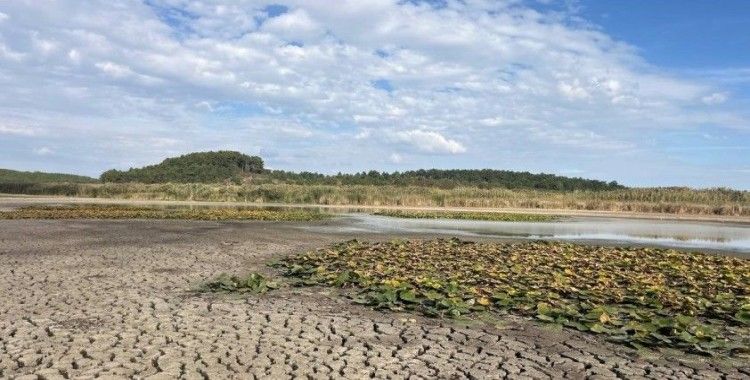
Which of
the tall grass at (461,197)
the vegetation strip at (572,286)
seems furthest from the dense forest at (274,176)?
the vegetation strip at (572,286)

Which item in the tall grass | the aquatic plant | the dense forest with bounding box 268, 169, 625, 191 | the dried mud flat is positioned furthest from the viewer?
the dense forest with bounding box 268, 169, 625, 191

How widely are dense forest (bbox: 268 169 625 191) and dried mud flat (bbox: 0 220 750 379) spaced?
88170 mm

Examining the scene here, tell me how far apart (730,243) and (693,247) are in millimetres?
3560

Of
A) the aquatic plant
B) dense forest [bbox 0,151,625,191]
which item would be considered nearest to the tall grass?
dense forest [bbox 0,151,625,191]

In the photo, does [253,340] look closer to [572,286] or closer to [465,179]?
[572,286]

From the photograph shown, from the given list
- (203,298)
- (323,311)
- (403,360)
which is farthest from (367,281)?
(403,360)

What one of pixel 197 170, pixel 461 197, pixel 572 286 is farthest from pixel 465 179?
pixel 572 286

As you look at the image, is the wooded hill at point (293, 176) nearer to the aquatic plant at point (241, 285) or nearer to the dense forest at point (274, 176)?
the dense forest at point (274, 176)

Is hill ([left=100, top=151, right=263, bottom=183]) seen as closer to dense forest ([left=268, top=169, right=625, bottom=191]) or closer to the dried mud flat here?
dense forest ([left=268, top=169, right=625, bottom=191])

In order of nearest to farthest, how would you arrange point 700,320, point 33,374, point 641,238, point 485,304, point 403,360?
point 33,374 → point 403,360 → point 700,320 → point 485,304 → point 641,238

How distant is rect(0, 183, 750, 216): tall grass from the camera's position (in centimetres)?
5206

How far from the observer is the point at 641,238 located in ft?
87.4

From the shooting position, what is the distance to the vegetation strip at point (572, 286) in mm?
8469

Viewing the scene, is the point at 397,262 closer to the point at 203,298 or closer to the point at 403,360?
the point at 203,298
